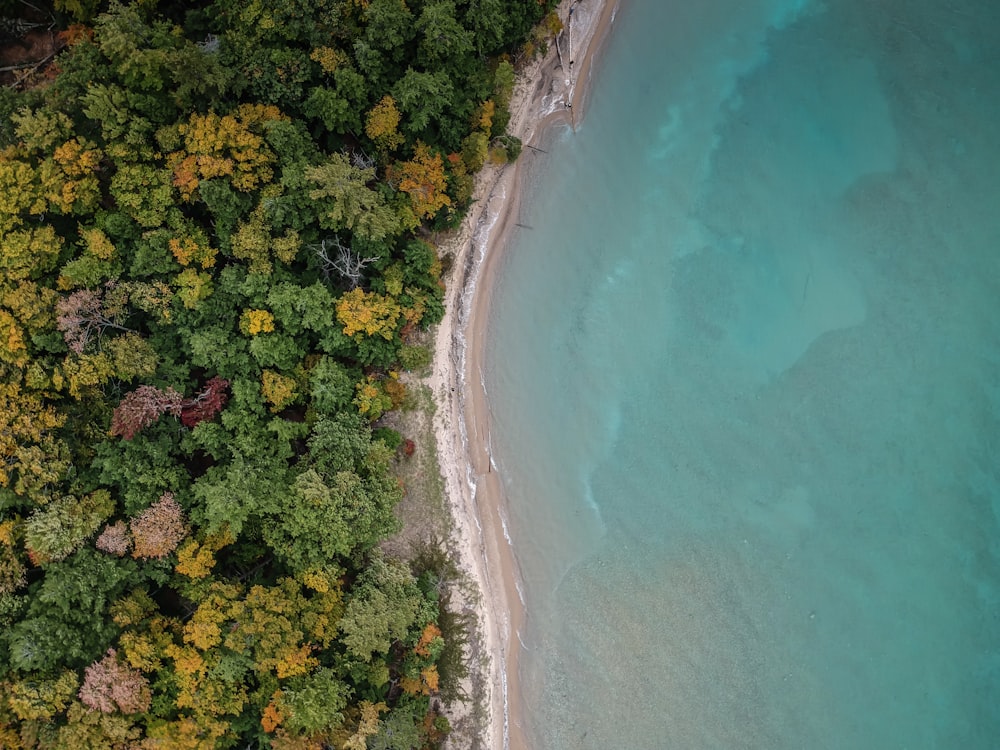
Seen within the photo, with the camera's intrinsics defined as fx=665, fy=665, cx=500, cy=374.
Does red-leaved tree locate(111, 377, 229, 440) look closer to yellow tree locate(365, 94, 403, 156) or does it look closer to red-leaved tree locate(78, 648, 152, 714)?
red-leaved tree locate(78, 648, 152, 714)

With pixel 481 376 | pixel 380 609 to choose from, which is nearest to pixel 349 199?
pixel 481 376

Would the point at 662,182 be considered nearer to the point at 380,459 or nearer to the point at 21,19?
the point at 380,459

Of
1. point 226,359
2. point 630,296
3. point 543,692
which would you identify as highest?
point 226,359

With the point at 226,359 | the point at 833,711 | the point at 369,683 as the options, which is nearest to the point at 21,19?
the point at 226,359

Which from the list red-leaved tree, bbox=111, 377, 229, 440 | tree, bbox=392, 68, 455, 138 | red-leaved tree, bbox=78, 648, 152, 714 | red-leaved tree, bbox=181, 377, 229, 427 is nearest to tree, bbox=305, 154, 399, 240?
tree, bbox=392, 68, 455, 138

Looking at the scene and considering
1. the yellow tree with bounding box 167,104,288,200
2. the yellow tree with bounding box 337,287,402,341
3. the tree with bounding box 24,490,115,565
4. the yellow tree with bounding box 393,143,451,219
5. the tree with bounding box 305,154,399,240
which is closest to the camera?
the tree with bounding box 24,490,115,565

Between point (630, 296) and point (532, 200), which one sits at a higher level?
point (532, 200)

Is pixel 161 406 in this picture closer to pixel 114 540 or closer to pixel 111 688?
pixel 114 540
